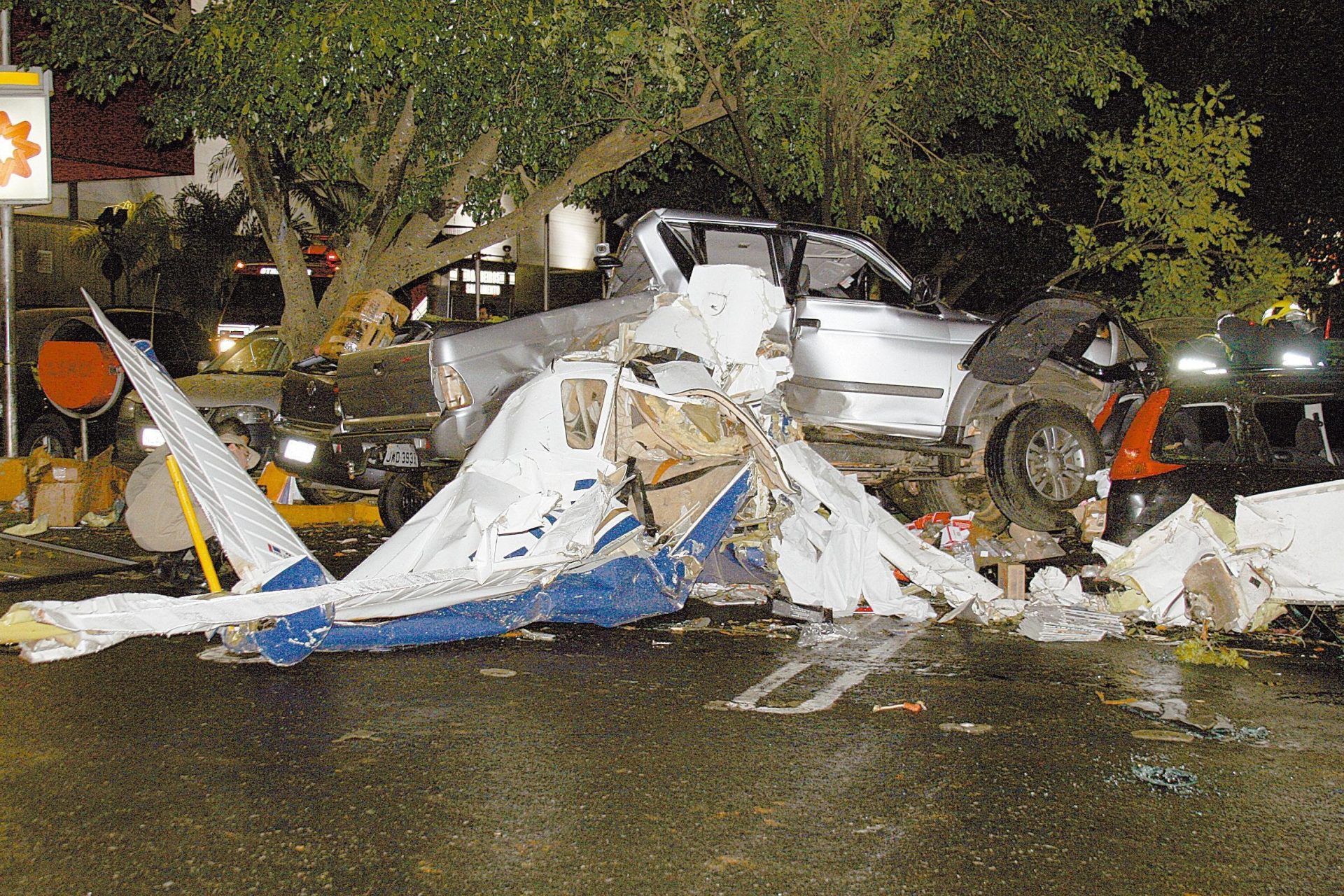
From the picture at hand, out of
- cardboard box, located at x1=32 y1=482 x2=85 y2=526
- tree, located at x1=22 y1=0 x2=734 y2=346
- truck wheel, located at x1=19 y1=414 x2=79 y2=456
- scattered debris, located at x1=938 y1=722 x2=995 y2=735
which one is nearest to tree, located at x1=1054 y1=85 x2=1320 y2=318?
tree, located at x1=22 y1=0 x2=734 y2=346

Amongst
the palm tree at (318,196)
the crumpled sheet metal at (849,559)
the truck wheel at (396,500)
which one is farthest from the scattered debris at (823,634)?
the palm tree at (318,196)

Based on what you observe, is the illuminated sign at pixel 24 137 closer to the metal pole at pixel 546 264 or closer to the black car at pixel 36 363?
the black car at pixel 36 363

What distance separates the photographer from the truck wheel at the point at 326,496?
39.6 feet

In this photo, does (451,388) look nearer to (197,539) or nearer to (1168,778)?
(197,539)

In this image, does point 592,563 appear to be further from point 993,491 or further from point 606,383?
point 993,491

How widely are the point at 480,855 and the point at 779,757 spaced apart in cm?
136

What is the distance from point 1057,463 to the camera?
8.03 metres

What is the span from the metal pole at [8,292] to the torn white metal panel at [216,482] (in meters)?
7.34

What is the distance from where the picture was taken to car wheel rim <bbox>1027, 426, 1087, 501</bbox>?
26.2ft

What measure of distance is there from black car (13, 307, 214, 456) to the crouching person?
5992mm

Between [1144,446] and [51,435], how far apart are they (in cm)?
1172

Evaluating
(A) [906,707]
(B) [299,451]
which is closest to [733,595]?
(A) [906,707]

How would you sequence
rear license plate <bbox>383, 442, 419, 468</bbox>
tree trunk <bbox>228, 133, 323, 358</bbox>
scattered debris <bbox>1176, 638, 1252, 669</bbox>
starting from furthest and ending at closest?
1. tree trunk <bbox>228, 133, 323, 358</bbox>
2. rear license plate <bbox>383, 442, 419, 468</bbox>
3. scattered debris <bbox>1176, 638, 1252, 669</bbox>

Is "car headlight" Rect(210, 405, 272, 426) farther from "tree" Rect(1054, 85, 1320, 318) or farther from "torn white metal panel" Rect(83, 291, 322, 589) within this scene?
"tree" Rect(1054, 85, 1320, 318)
